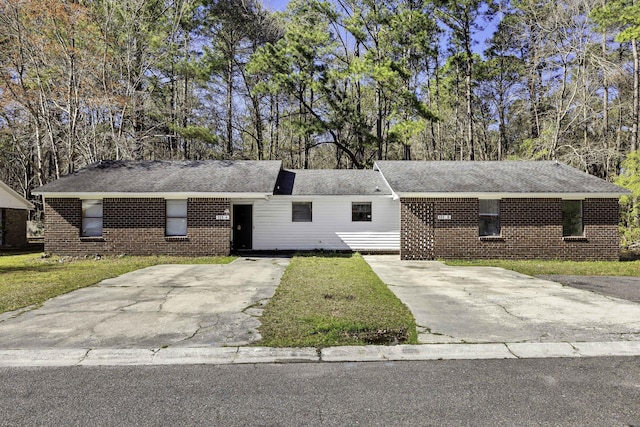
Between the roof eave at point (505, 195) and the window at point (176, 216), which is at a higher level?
the roof eave at point (505, 195)

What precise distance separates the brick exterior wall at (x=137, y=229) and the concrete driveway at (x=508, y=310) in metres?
7.48

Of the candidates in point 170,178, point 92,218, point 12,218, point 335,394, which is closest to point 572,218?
point 335,394

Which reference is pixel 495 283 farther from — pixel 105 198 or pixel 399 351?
pixel 105 198

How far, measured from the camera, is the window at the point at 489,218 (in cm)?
1492

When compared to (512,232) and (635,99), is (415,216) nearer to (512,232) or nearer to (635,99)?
(512,232)

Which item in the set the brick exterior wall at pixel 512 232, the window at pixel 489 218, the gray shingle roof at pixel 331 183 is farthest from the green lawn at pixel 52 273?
the window at pixel 489 218

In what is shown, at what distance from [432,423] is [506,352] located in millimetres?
2235

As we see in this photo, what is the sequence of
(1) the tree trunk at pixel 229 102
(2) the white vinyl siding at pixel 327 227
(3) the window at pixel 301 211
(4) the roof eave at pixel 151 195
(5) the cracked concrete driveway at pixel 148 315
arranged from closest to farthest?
(5) the cracked concrete driveway at pixel 148 315 < (4) the roof eave at pixel 151 195 < (2) the white vinyl siding at pixel 327 227 < (3) the window at pixel 301 211 < (1) the tree trunk at pixel 229 102

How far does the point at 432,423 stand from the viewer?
3.24 metres

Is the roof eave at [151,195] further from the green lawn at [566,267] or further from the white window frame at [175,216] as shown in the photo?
the green lawn at [566,267]

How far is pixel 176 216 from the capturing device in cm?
1519

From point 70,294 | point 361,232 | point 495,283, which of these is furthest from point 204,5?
point 495,283

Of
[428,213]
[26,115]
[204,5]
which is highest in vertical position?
[204,5]

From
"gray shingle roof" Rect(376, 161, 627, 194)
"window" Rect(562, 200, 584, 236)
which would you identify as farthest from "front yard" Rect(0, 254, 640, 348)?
"gray shingle roof" Rect(376, 161, 627, 194)
